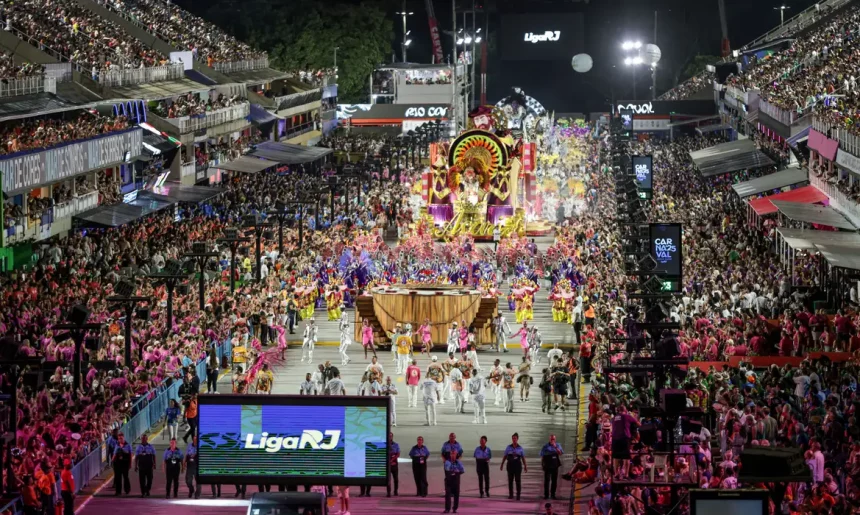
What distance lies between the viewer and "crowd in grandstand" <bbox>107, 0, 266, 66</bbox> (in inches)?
3155

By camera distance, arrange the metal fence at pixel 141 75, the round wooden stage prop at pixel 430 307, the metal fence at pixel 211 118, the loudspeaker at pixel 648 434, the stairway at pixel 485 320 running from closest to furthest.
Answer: the loudspeaker at pixel 648 434, the round wooden stage prop at pixel 430 307, the stairway at pixel 485 320, the metal fence at pixel 141 75, the metal fence at pixel 211 118

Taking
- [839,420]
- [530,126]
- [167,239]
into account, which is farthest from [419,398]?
[530,126]

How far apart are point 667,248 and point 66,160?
69.6 feet

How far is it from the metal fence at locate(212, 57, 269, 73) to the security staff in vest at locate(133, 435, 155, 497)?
59290 mm

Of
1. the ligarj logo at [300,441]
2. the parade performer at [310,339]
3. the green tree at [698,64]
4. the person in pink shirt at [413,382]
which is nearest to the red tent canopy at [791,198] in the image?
the parade performer at [310,339]

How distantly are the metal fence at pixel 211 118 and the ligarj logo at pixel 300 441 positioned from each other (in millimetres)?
47737

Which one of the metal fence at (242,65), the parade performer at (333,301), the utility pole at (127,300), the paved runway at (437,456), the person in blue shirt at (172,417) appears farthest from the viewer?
the metal fence at (242,65)

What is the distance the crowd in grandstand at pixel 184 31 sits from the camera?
8012cm

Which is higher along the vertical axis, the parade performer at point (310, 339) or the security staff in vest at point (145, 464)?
the parade performer at point (310, 339)

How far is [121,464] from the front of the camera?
87.0 ft

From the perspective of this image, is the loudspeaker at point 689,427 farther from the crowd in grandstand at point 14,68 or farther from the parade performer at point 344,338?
the crowd in grandstand at point 14,68

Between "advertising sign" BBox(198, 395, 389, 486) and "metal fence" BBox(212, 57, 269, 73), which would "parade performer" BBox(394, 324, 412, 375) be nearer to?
"advertising sign" BBox(198, 395, 389, 486)

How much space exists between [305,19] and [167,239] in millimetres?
60392

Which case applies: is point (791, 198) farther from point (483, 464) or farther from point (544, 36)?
point (544, 36)
